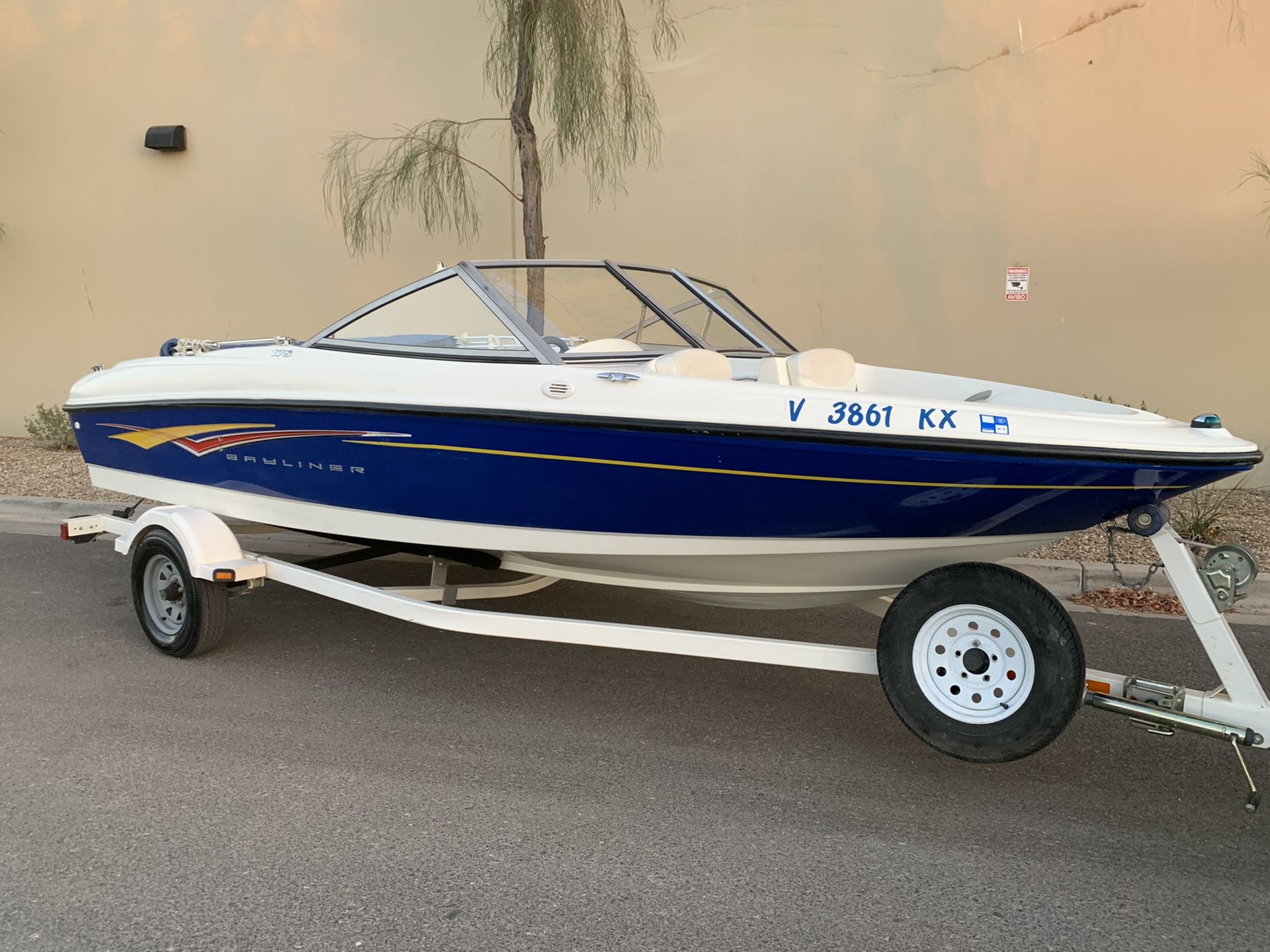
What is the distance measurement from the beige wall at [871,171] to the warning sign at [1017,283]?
0.06 m

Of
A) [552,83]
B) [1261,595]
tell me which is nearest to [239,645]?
[552,83]

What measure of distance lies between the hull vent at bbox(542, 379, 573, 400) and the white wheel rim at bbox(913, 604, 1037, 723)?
1372mm

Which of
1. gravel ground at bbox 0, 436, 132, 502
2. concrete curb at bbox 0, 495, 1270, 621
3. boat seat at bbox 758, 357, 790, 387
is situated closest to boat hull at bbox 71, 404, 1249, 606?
boat seat at bbox 758, 357, 790, 387

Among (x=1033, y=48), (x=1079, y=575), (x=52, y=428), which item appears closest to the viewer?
(x=1079, y=575)

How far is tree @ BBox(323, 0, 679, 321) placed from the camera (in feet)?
21.6

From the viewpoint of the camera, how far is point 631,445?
3344 mm

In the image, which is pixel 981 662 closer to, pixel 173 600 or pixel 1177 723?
pixel 1177 723

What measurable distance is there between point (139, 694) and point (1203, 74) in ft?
26.1

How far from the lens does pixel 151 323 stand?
391 inches

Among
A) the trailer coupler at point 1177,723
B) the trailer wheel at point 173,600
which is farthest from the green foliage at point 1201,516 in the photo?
the trailer wheel at point 173,600

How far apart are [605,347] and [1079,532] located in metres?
2.20

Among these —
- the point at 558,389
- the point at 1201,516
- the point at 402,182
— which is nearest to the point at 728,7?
the point at 402,182

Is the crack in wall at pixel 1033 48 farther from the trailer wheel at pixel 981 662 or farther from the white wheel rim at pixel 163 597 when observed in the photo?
the white wheel rim at pixel 163 597

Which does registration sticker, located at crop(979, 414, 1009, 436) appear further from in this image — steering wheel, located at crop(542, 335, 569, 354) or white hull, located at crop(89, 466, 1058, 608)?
steering wheel, located at crop(542, 335, 569, 354)
